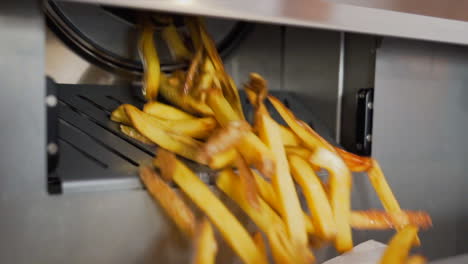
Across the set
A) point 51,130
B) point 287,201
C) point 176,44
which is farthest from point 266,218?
point 176,44

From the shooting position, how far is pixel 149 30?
0.66m

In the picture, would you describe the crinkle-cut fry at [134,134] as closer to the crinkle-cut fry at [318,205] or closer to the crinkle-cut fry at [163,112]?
the crinkle-cut fry at [163,112]

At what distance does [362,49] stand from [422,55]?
0.33 feet

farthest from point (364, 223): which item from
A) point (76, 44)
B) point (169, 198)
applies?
point (76, 44)

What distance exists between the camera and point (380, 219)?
46 cm

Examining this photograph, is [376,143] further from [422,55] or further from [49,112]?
[49,112]

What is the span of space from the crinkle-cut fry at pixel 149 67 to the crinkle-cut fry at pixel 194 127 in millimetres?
86

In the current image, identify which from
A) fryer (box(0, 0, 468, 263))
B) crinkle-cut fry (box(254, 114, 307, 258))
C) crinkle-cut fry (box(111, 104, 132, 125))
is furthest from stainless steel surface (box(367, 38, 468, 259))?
crinkle-cut fry (box(111, 104, 132, 125))

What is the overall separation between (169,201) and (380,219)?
0.72 ft

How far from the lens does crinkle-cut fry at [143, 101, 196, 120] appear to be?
535 mm

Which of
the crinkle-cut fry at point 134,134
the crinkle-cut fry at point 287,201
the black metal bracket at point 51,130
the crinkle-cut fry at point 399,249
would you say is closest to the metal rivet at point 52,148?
the black metal bracket at point 51,130

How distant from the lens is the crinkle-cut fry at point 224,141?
0.39 metres

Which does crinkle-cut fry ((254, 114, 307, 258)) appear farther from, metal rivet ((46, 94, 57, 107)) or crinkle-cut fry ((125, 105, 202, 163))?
metal rivet ((46, 94, 57, 107))

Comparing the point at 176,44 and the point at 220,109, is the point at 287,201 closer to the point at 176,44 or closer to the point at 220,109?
the point at 220,109
